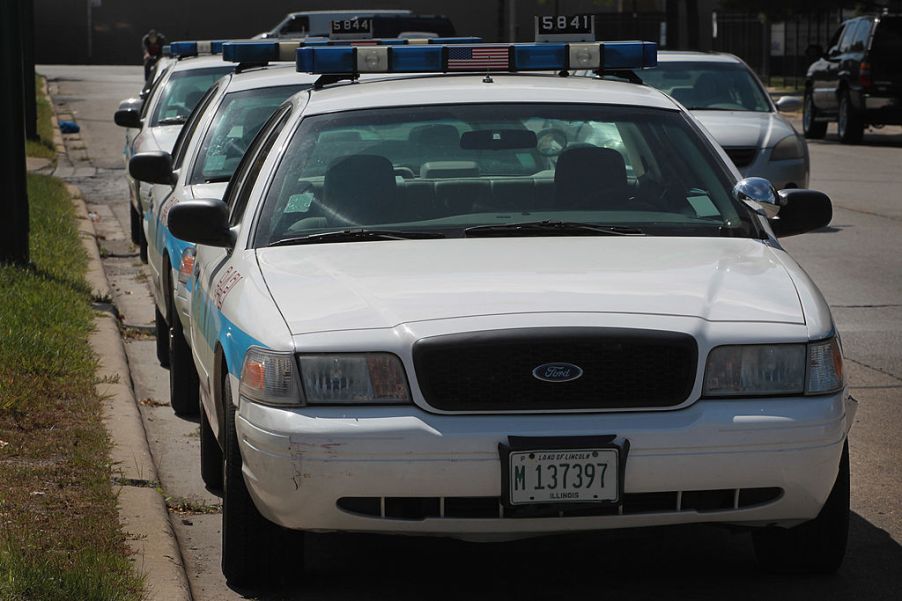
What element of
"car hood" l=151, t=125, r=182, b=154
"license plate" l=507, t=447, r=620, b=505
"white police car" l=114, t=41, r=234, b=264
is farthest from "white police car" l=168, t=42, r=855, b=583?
"white police car" l=114, t=41, r=234, b=264

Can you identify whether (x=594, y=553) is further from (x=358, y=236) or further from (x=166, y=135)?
(x=166, y=135)

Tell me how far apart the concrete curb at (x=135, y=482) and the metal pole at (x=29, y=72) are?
13.3m

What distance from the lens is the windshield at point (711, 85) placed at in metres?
15.3

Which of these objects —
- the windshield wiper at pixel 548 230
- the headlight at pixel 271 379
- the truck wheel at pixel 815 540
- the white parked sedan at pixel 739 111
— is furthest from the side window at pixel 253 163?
the white parked sedan at pixel 739 111

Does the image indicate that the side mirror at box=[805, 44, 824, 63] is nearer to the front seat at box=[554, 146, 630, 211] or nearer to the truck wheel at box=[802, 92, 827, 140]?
the truck wheel at box=[802, 92, 827, 140]

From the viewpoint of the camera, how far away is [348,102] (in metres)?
5.73

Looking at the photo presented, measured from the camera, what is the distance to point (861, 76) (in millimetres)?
24531

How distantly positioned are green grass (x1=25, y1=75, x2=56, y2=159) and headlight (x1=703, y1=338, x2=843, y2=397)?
16.4 m

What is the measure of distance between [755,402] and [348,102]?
6.77 feet

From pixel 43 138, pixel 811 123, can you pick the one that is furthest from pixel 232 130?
pixel 811 123

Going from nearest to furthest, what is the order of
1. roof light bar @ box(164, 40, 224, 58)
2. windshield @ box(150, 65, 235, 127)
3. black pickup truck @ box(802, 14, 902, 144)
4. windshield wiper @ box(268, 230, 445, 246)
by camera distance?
windshield wiper @ box(268, 230, 445, 246) < windshield @ box(150, 65, 235, 127) < roof light bar @ box(164, 40, 224, 58) < black pickup truck @ box(802, 14, 902, 144)

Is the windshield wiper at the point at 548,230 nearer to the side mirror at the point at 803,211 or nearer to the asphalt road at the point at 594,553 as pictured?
the side mirror at the point at 803,211

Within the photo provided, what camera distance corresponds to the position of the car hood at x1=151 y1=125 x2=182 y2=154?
38.4ft

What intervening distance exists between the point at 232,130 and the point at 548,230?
3.75 metres
